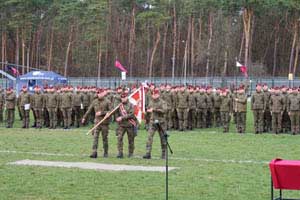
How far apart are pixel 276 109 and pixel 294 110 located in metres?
0.73

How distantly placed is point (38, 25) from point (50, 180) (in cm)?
5772

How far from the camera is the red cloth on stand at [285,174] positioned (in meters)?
9.74

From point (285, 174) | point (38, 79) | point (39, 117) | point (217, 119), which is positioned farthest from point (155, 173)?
point (38, 79)

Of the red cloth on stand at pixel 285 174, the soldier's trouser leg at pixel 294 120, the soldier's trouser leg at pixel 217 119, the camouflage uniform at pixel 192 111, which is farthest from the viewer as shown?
the soldier's trouser leg at pixel 217 119

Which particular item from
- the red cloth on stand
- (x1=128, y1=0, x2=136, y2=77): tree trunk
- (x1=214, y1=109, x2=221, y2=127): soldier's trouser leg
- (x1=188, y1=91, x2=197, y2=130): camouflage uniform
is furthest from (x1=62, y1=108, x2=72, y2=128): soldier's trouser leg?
(x1=128, y1=0, x2=136, y2=77): tree trunk

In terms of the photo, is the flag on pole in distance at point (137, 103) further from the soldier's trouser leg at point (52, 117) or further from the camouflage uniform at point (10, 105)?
the camouflage uniform at point (10, 105)

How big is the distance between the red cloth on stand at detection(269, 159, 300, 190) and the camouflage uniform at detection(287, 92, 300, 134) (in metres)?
15.6

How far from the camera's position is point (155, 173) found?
49.8 feet

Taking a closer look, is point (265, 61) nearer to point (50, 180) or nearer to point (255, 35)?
point (255, 35)

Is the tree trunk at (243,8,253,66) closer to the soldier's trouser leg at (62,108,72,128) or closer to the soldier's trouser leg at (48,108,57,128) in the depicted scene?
the soldier's trouser leg at (62,108,72,128)

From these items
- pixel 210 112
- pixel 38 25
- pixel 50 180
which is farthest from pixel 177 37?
pixel 50 180

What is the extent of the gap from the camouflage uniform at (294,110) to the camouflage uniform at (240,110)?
1801 millimetres

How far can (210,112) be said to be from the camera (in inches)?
1135

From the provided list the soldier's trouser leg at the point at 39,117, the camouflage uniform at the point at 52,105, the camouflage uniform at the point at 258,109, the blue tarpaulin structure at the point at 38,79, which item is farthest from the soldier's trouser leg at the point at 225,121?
the blue tarpaulin structure at the point at 38,79
